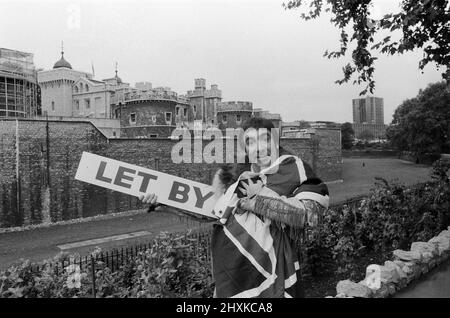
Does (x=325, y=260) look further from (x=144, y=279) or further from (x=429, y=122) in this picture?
(x=429, y=122)

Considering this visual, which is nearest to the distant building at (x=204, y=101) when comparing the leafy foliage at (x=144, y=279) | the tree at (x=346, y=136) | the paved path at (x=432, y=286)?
the tree at (x=346, y=136)

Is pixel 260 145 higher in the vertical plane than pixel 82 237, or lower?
higher

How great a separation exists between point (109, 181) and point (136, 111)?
3506cm

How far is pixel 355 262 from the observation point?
22.8 ft

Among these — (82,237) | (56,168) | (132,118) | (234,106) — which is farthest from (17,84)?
(234,106)

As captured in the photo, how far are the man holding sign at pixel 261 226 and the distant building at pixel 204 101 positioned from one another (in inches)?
1736

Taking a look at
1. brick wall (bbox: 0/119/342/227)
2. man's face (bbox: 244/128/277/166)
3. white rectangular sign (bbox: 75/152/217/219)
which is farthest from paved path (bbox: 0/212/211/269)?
man's face (bbox: 244/128/277/166)

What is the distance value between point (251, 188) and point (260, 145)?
331 millimetres

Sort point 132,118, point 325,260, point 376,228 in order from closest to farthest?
1. point 325,260
2. point 376,228
3. point 132,118

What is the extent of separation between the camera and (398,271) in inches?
208

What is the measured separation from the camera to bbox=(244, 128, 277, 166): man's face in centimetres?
281

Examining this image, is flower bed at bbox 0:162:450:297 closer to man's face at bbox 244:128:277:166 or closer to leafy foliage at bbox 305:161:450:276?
leafy foliage at bbox 305:161:450:276
